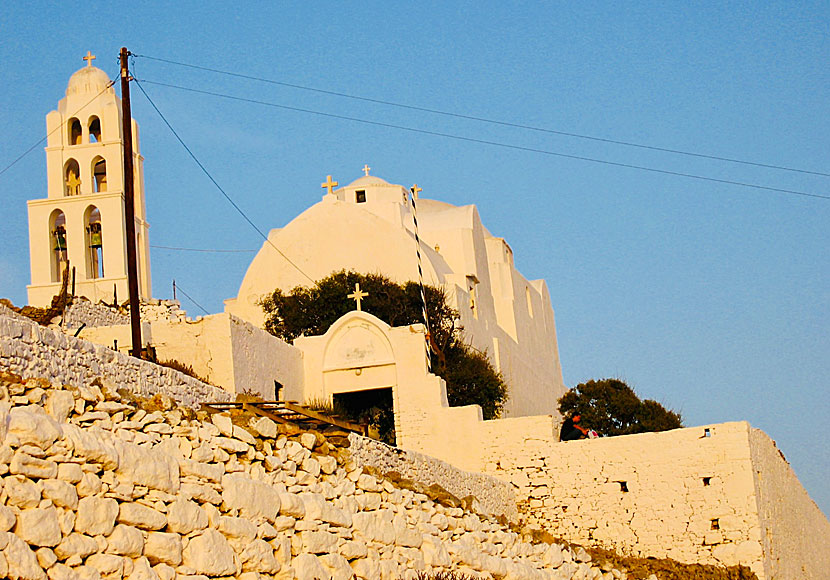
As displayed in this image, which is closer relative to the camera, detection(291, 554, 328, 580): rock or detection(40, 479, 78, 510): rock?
detection(40, 479, 78, 510): rock

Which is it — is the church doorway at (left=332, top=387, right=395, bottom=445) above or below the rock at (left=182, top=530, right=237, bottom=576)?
above

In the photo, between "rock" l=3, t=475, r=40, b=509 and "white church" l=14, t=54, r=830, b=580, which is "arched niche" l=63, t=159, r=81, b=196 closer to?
"white church" l=14, t=54, r=830, b=580


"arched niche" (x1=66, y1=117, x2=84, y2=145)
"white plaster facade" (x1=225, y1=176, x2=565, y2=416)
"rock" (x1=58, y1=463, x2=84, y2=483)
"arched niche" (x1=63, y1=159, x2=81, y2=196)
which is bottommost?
"rock" (x1=58, y1=463, x2=84, y2=483)

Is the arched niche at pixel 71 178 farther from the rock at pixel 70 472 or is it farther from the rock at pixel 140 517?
the rock at pixel 70 472

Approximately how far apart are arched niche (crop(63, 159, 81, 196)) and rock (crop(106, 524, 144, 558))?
2263cm

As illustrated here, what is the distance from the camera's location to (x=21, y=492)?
8.37 m

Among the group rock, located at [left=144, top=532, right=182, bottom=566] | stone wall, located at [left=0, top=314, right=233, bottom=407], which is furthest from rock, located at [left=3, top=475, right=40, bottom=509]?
stone wall, located at [left=0, top=314, right=233, bottom=407]

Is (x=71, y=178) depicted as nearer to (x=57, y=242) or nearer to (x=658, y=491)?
(x=57, y=242)

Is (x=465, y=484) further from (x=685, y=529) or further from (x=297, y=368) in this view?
(x=297, y=368)

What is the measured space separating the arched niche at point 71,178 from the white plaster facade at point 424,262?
4787 mm

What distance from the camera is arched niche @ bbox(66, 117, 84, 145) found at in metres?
30.8

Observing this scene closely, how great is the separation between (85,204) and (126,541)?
21.8m

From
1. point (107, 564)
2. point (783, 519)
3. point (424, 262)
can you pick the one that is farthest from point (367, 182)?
point (107, 564)

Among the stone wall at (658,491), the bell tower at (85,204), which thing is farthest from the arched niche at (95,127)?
the stone wall at (658,491)
